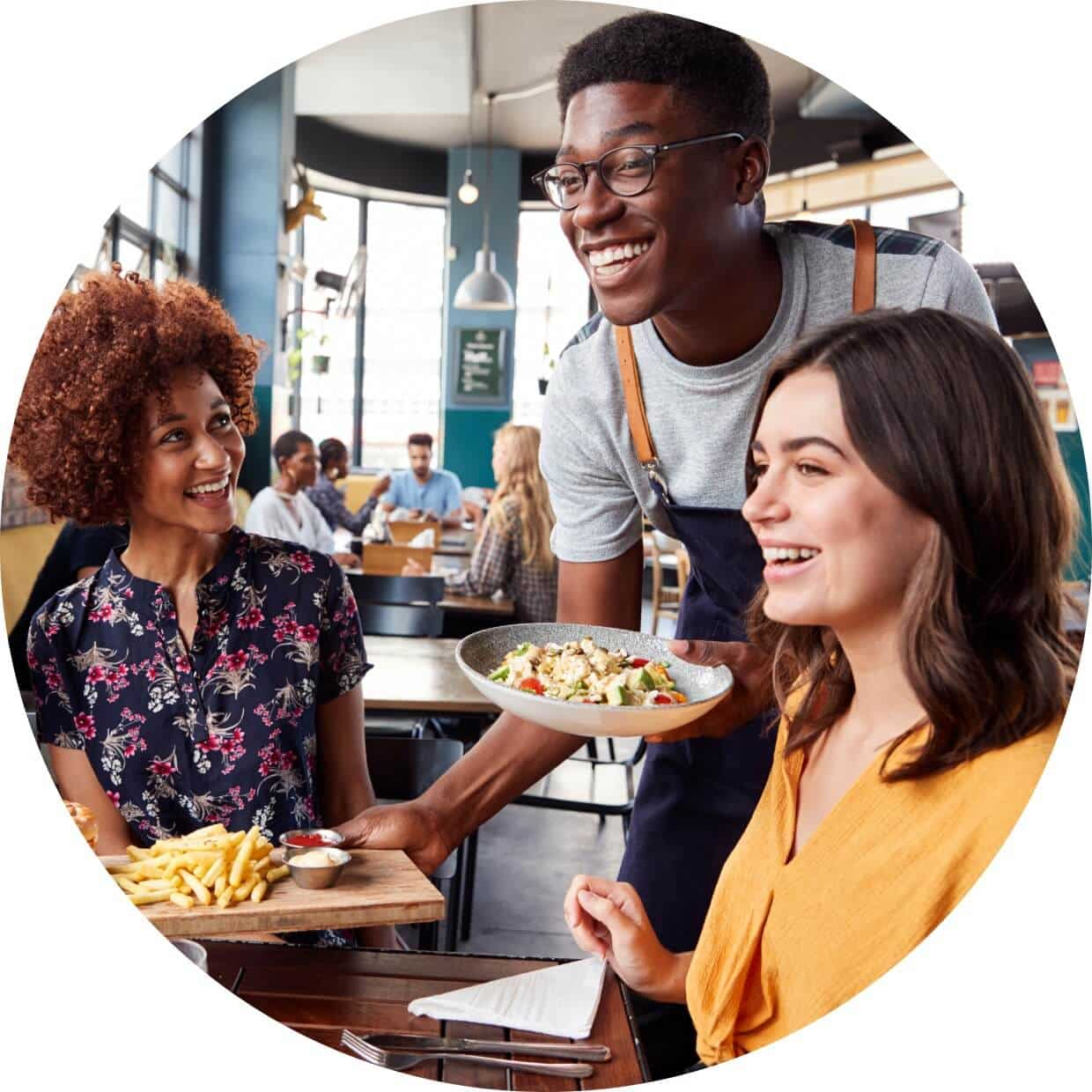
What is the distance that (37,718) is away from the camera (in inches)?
63.6

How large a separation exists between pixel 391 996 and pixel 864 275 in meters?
0.98

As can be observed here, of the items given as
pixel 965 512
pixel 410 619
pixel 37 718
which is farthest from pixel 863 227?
pixel 410 619

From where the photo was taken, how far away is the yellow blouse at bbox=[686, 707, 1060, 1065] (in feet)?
3.55

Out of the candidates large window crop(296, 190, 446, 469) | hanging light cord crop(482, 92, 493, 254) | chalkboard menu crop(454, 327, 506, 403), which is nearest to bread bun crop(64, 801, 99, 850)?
hanging light cord crop(482, 92, 493, 254)

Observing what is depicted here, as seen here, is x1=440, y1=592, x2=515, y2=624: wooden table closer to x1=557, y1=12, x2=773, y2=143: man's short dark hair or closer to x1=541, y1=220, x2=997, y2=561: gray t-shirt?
x1=541, y1=220, x2=997, y2=561: gray t-shirt

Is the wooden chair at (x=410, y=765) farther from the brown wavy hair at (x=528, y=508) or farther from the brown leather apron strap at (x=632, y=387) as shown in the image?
the brown wavy hair at (x=528, y=508)

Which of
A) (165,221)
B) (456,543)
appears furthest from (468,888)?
(165,221)

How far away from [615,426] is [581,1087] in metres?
0.80

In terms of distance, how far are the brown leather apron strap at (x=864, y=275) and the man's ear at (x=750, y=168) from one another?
5.5 inches

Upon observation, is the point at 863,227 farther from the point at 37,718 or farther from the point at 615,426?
the point at 37,718

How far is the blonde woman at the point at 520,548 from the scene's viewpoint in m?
4.11

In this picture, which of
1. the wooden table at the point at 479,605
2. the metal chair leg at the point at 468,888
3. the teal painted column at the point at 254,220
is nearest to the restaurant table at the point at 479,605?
the wooden table at the point at 479,605

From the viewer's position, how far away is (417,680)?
9.61 ft

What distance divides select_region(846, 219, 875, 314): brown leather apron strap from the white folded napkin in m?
0.82
